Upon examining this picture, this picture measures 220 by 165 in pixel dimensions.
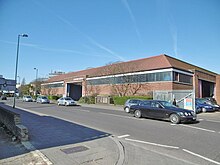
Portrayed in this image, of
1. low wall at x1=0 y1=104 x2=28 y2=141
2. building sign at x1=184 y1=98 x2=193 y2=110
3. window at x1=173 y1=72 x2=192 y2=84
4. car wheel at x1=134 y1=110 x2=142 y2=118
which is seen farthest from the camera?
window at x1=173 y1=72 x2=192 y2=84

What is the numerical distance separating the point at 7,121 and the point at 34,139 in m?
2.29

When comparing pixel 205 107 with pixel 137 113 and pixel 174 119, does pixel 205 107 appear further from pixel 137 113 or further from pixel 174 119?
pixel 174 119

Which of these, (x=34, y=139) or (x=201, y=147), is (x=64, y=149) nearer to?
(x=34, y=139)

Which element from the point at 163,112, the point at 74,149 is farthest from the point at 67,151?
the point at 163,112

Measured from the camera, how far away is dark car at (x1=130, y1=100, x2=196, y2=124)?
13.2 metres

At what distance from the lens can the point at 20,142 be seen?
6824mm

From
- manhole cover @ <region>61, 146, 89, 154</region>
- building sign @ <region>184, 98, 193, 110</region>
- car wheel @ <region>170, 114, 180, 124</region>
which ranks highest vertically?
building sign @ <region>184, 98, 193, 110</region>

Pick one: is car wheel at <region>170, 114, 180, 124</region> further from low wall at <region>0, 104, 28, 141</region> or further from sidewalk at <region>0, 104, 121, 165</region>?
low wall at <region>0, 104, 28, 141</region>

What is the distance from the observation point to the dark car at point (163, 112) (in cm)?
1317

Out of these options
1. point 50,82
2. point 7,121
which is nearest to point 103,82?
point 50,82

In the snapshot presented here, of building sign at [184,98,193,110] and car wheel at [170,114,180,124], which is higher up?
building sign at [184,98,193,110]

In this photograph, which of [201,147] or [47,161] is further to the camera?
[201,147]

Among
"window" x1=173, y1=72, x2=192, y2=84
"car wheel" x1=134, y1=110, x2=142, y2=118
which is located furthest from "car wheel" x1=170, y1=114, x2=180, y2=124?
"window" x1=173, y1=72, x2=192, y2=84

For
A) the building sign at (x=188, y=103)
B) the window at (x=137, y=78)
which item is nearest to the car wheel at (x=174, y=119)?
the building sign at (x=188, y=103)
